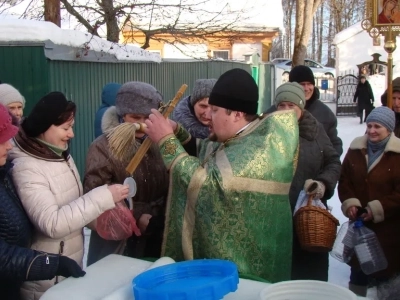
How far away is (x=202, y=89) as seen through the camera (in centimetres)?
368

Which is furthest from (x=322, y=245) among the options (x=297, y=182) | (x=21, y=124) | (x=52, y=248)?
(x=21, y=124)

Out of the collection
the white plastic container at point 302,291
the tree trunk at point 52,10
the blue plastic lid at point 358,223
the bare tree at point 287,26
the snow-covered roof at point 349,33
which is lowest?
the blue plastic lid at point 358,223

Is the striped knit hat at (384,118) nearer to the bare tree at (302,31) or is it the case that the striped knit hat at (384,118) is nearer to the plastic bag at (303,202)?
the plastic bag at (303,202)

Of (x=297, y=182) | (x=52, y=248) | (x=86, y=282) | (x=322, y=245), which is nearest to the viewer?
(x=86, y=282)

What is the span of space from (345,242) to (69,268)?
2315mm

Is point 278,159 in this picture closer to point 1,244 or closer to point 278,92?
point 1,244

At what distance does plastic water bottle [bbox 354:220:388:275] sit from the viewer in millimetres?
3744

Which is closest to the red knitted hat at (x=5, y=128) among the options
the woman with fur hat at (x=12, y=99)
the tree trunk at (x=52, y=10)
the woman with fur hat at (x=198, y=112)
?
the woman with fur hat at (x=198, y=112)

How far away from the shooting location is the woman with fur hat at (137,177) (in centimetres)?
278

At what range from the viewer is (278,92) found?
12.8 feet

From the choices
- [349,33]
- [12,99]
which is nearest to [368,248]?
[12,99]

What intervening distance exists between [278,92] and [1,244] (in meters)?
2.38

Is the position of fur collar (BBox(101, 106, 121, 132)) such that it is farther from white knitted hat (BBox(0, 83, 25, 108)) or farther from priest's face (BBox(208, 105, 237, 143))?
white knitted hat (BBox(0, 83, 25, 108))

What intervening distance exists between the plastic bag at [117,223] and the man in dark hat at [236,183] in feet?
0.84
